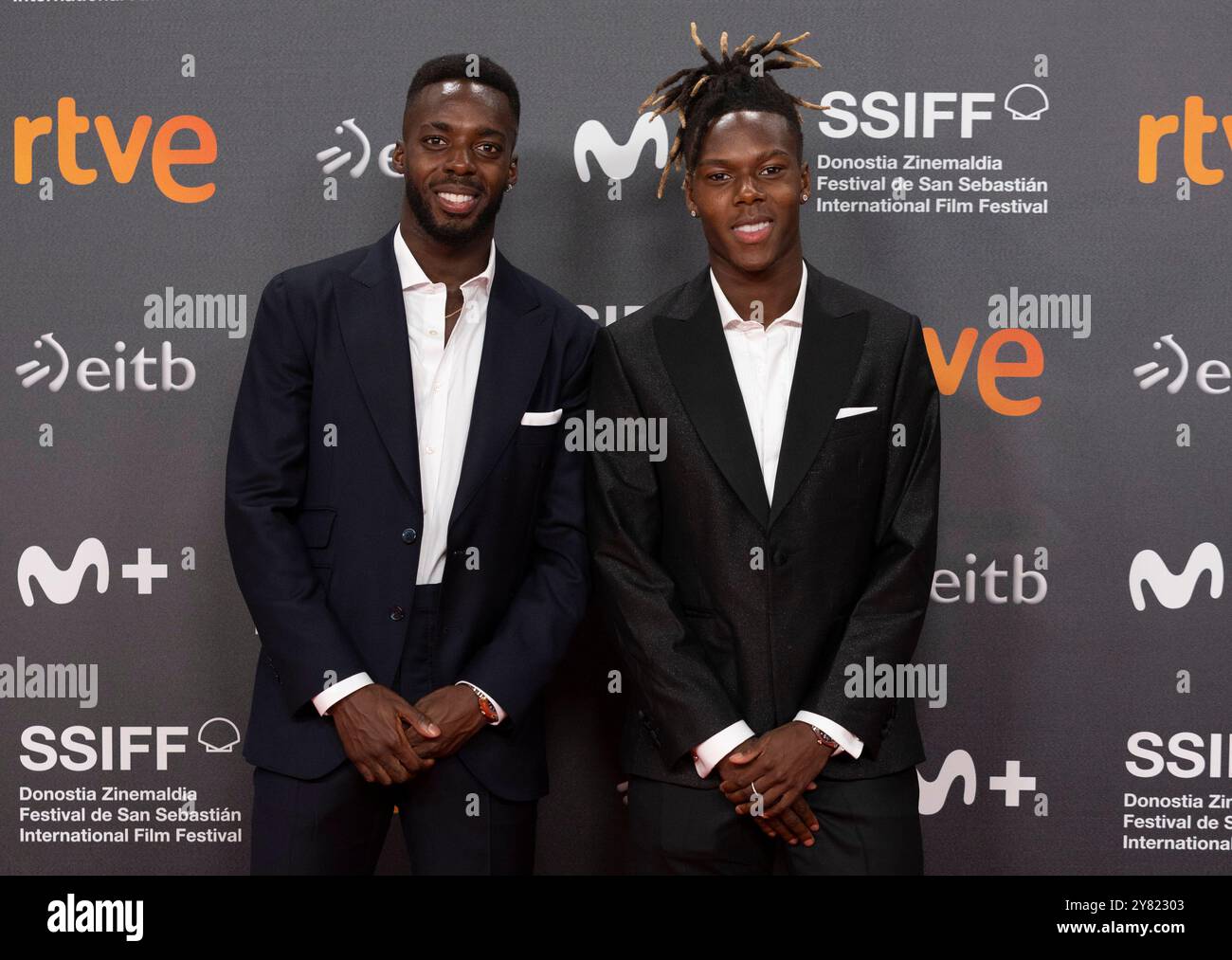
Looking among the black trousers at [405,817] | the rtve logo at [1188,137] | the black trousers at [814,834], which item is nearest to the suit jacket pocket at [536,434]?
the black trousers at [405,817]

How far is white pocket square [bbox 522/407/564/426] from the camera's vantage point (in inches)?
96.6

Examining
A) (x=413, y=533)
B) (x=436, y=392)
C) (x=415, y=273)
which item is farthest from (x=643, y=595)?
(x=415, y=273)

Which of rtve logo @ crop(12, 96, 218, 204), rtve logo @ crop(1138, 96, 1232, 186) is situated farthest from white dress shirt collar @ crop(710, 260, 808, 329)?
rtve logo @ crop(12, 96, 218, 204)

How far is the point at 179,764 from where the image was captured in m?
3.10

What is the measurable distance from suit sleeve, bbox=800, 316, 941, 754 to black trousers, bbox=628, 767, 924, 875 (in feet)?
0.38

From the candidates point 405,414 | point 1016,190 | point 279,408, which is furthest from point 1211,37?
point 279,408

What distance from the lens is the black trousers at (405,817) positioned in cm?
234

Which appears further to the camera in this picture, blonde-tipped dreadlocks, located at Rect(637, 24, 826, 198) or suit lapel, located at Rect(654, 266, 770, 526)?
blonde-tipped dreadlocks, located at Rect(637, 24, 826, 198)

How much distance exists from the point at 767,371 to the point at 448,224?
73cm

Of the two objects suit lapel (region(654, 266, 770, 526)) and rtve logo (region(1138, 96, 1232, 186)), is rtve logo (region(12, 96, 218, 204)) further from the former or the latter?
rtve logo (region(1138, 96, 1232, 186))

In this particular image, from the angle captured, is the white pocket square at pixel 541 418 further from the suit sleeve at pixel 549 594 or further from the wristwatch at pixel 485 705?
the wristwatch at pixel 485 705

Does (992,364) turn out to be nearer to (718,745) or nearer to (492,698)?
(718,745)

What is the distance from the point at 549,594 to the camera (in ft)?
7.99
